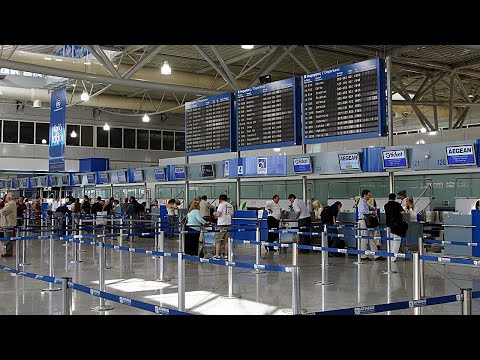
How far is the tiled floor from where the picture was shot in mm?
8258

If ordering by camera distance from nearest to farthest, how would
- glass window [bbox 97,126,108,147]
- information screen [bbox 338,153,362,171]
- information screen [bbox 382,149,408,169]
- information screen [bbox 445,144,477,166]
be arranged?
information screen [bbox 445,144,477,166], information screen [bbox 382,149,408,169], information screen [bbox 338,153,362,171], glass window [bbox 97,126,108,147]

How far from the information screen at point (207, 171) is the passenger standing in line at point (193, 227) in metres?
3.90

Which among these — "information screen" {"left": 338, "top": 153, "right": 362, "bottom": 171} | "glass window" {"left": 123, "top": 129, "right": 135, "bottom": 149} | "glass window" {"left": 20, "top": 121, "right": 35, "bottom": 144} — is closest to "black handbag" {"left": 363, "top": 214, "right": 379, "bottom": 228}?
"information screen" {"left": 338, "top": 153, "right": 362, "bottom": 171}

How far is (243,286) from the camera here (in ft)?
33.7

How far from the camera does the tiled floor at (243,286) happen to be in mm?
8258

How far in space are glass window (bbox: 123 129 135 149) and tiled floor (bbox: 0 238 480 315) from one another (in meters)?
26.9

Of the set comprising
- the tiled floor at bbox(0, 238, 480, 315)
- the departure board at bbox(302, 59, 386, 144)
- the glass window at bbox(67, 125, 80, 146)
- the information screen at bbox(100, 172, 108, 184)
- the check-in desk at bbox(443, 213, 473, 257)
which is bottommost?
the tiled floor at bbox(0, 238, 480, 315)

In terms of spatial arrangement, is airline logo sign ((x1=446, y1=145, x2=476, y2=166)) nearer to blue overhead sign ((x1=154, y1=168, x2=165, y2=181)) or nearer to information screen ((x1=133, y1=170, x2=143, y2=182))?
blue overhead sign ((x1=154, y1=168, x2=165, y2=181))

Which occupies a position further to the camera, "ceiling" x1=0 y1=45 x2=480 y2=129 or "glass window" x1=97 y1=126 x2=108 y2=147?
"glass window" x1=97 y1=126 x2=108 y2=147

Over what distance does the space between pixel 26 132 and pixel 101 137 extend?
522 centimetres
